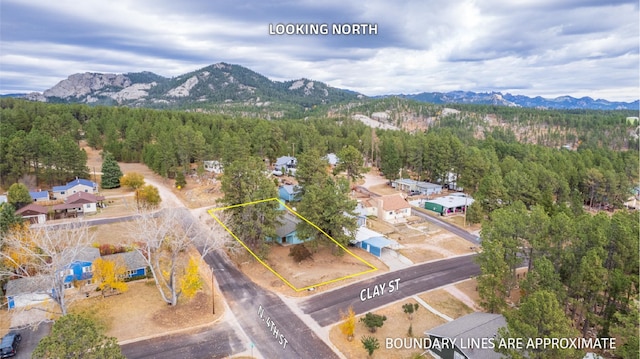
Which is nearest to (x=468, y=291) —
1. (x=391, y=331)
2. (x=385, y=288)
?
(x=385, y=288)

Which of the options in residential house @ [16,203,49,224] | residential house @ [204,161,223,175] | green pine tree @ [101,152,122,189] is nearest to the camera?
residential house @ [16,203,49,224]

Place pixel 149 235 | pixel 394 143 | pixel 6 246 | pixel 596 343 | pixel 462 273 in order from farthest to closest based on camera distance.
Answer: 1. pixel 394 143
2. pixel 462 273
3. pixel 6 246
4. pixel 149 235
5. pixel 596 343

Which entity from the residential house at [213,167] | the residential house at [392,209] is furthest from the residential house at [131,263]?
the residential house at [213,167]

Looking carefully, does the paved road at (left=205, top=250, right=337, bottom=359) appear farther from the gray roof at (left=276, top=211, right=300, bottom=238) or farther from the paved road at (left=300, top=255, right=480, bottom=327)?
the gray roof at (left=276, top=211, right=300, bottom=238)

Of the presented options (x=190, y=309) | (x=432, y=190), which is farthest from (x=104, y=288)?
(x=432, y=190)

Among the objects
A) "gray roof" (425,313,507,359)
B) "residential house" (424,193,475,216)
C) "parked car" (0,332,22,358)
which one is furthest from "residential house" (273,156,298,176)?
"gray roof" (425,313,507,359)

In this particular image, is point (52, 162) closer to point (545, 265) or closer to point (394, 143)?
point (394, 143)

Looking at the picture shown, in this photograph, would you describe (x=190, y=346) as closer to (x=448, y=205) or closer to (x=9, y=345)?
(x=9, y=345)

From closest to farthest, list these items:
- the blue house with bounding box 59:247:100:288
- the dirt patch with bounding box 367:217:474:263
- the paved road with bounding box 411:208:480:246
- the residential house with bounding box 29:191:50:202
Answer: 1. the blue house with bounding box 59:247:100:288
2. the dirt patch with bounding box 367:217:474:263
3. the paved road with bounding box 411:208:480:246
4. the residential house with bounding box 29:191:50:202

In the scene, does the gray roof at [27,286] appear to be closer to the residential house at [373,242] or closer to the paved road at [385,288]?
the paved road at [385,288]
